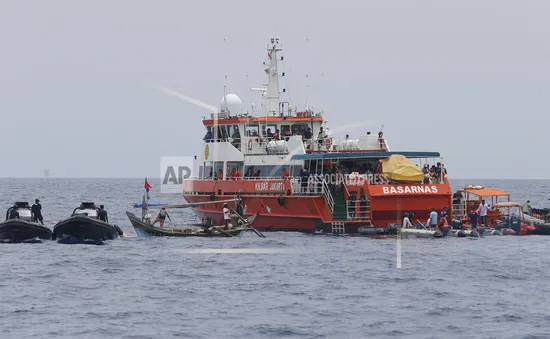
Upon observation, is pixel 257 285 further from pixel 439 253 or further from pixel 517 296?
pixel 439 253

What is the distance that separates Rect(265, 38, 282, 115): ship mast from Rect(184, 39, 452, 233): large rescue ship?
6 centimetres

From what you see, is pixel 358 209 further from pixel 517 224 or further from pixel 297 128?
pixel 297 128

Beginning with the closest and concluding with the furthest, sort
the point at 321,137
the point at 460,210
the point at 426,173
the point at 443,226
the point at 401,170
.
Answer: the point at 443,226 < the point at 401,170 < the point at 426,173 < the point at 460,210 < the point at 321,137

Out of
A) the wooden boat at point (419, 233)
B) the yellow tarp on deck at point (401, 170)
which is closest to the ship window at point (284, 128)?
the yellow tarp on deck at point (401, 170)

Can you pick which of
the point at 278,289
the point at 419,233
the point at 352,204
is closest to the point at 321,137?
the point at 352,204

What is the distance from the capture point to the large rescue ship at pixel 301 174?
155 ft

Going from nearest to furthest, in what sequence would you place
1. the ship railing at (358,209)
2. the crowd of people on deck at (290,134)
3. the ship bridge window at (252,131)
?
1. the ship railing at (358,209)
2. the crowd of people on deck at (290,134)
3. the ship bridge window at (252,131)

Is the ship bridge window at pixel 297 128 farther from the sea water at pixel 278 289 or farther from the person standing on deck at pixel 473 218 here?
the person standing on deck at pixel 473 218

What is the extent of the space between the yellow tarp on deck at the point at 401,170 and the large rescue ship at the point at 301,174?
0.05 metres

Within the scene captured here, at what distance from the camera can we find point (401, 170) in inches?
1886

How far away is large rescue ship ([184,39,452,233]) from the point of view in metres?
47.4

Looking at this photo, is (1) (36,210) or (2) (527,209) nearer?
(1) (36,210)

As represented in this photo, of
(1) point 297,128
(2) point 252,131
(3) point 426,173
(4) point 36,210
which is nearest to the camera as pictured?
(4) point 36,210

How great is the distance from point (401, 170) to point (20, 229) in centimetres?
1773
